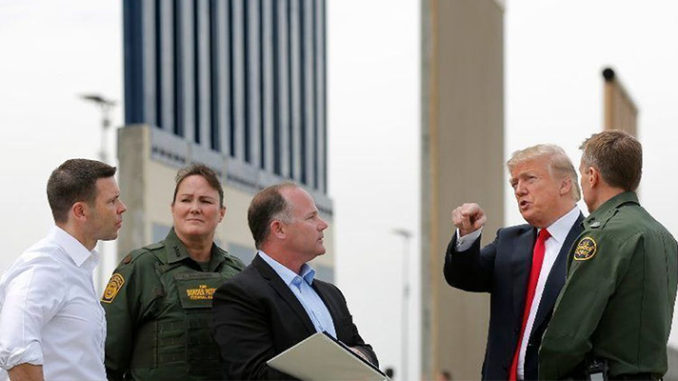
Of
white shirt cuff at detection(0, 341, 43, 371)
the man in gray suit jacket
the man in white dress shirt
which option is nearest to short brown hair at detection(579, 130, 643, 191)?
the man in gray suit jacket

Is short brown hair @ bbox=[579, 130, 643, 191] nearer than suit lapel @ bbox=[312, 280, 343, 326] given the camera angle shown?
Yes

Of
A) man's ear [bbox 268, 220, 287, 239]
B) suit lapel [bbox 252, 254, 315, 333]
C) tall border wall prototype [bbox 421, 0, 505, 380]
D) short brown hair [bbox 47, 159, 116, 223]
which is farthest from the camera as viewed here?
tall border wall prototype [bbox 421, 0, 505, 380]

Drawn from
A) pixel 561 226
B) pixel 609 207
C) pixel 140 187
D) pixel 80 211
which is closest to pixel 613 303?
pixel 609 207

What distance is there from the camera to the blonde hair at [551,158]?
13.3 ft

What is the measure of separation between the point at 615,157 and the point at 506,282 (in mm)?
788

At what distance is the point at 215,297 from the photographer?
3.64 meters

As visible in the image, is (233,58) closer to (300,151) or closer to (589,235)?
(300,151)

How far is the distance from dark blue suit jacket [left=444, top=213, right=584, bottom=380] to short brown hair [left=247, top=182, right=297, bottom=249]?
0.69 meters

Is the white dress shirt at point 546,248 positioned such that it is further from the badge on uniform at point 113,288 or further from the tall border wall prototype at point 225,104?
the tall border wall prototype at point 225,104

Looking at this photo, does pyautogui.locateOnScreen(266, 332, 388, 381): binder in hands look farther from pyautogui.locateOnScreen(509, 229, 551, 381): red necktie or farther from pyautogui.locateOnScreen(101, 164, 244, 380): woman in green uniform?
pyautogui.locateOnScreen(509, 229, 551, 381): red necktie

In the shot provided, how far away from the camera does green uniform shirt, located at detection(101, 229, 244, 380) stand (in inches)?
155

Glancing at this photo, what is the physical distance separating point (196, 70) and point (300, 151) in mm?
4475

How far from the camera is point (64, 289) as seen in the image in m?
Answer: 3.27

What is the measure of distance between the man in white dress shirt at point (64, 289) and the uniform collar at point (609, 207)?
1.38 m
